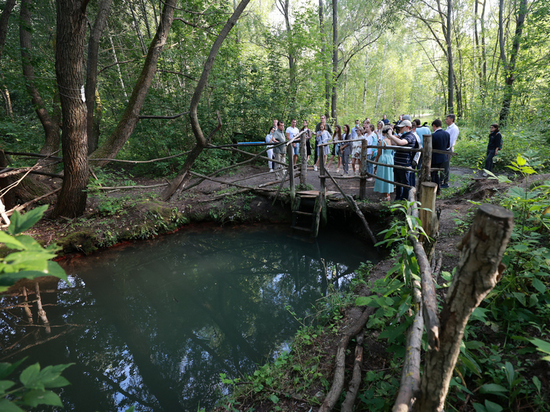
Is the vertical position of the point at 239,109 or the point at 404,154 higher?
the point at 239,109

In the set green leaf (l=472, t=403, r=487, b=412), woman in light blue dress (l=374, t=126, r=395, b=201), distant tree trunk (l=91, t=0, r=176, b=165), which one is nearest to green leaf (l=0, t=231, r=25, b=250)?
green leaf (l=472, t=403, r=487, b=412)

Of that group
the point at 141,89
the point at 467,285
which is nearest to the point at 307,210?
the point at 141,89

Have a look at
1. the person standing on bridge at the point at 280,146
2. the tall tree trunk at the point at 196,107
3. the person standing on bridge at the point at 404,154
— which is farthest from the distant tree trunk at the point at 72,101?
the person standing on bridge at the point at 404,154

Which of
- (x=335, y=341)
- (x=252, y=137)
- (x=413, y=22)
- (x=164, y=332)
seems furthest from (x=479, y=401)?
(x=413, y=22)

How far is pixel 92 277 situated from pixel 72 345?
191 centimetres

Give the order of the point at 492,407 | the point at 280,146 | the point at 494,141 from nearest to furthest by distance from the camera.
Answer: the point at 492,407 → the point at 494,141 → the point at 280,146

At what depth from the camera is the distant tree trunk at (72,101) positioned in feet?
17.7

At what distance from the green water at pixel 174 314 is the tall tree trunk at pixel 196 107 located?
1379mm

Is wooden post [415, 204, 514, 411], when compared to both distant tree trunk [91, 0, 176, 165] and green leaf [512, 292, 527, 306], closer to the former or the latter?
green leaf [512, 292, 527, 306]

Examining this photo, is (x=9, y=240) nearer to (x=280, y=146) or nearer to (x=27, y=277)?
(x=27, y=277)

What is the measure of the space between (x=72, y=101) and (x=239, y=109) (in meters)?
6.78

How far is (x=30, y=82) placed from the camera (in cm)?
824

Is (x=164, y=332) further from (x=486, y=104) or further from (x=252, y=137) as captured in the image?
(x=486, y=104)

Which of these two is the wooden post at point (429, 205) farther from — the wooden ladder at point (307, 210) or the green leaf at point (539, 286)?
the wooden ladder at point (307, 210)
